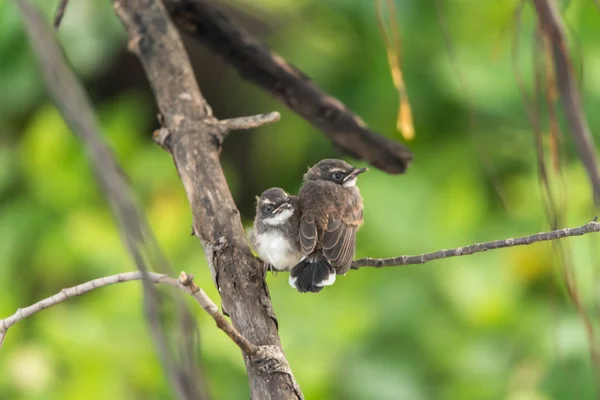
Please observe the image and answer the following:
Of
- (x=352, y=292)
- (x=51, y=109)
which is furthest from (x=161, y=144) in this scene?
(x=51, y=109)

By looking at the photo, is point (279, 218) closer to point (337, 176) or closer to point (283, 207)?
point (283, 207)

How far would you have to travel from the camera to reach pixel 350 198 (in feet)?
8.06

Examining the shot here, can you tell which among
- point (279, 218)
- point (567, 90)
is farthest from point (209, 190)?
point (567, 90)

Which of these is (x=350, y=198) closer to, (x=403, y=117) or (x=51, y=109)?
(x=403, y=117)

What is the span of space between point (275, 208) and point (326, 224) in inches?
5.6

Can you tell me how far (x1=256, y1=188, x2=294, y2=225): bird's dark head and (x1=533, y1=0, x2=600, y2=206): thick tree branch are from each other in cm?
101

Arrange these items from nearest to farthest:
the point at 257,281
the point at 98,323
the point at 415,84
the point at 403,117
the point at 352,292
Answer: the point at 257,281, the point at 403,117, the point at 98,323, the point at 352,292, the point at 415,84

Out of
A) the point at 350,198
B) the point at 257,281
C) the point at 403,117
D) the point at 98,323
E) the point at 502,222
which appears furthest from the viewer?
the point at 502,222

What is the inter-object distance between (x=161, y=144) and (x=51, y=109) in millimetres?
2702

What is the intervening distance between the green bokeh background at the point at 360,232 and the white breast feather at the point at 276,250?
1296 mm

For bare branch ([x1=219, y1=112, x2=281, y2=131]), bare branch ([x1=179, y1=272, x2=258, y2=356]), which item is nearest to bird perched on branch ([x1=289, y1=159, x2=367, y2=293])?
bare branch ([x1=219, y1=112, x2=281, y2=131])

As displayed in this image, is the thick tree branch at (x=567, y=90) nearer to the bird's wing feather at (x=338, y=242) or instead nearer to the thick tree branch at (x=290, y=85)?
the bird's wing feather at (x=338, y=242)

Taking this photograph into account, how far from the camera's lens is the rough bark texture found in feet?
5.01

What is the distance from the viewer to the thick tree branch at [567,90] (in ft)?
3.84
